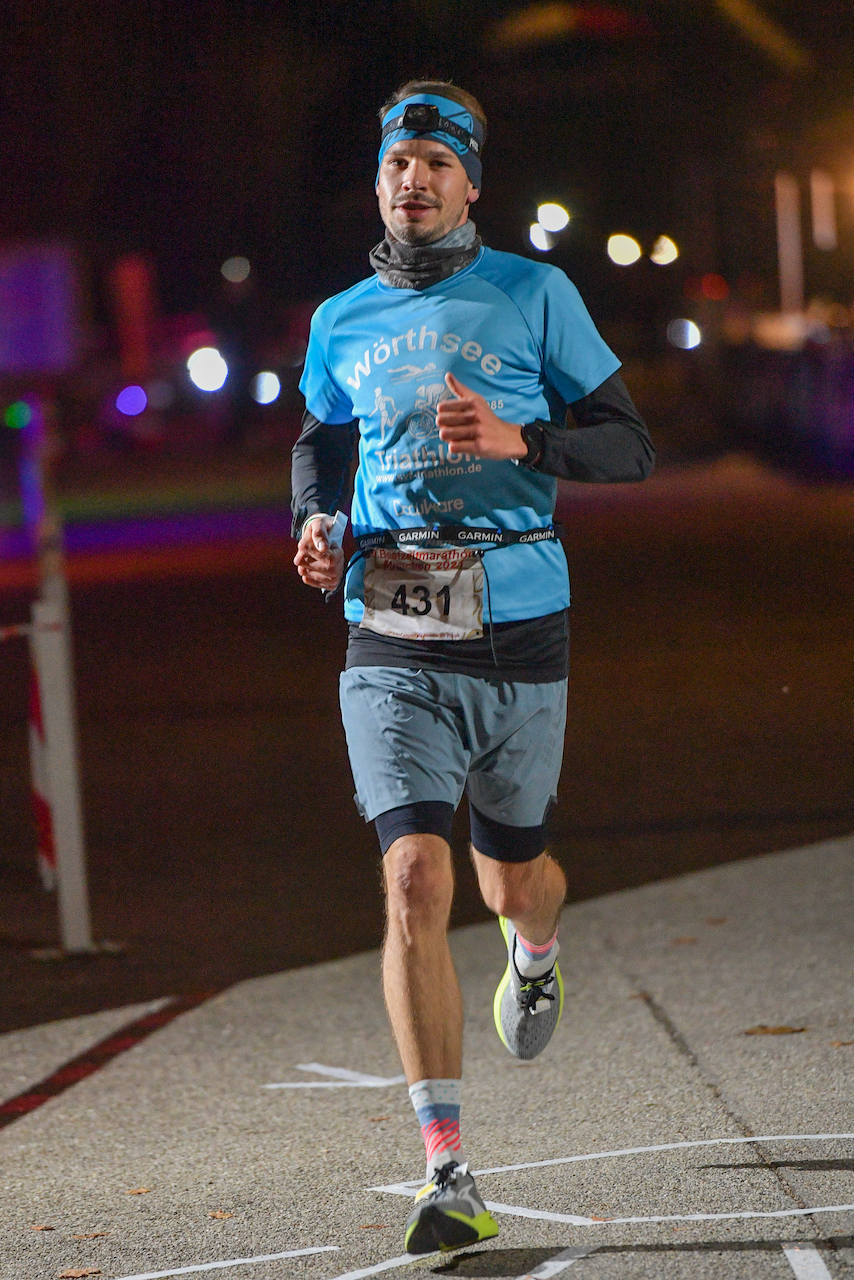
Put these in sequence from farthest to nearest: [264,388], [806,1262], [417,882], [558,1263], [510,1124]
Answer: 1. [264,388]
2. [510,1124]
3. [417,882]
4. [558,1263]
5. [806,1262]

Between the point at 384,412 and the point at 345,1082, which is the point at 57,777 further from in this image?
the point at 384,412

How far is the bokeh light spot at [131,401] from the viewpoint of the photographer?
4547 centimetres

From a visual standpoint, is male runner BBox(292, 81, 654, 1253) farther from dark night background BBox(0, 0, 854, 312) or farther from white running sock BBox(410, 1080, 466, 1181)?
dark night background BBox(0, 0, 854, 312)

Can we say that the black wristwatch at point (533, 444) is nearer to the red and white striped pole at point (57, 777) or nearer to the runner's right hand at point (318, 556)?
the runner's right hand at point (318, 556)

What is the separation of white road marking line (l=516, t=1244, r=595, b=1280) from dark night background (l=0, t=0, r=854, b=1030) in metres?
2.91

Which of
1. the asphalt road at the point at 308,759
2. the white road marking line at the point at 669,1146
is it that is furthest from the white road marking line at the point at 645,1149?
the asphalt road at the point at 308,759

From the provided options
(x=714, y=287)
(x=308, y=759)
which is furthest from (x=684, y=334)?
(x=308, y=759)

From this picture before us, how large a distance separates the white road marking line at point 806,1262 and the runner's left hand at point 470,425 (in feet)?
5.63

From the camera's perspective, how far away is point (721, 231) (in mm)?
37188

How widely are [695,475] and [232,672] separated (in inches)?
729

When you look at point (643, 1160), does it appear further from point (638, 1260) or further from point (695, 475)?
point (695, 475)

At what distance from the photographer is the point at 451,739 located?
158 inches

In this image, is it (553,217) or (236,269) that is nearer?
(553,217)

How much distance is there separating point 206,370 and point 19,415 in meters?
13.5
